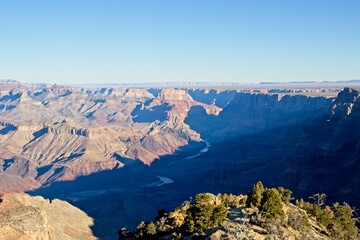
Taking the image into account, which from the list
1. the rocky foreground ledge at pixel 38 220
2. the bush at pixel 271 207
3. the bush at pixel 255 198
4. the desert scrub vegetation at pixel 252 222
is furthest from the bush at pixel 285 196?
the rocky foreground ledge at pixel 38 220

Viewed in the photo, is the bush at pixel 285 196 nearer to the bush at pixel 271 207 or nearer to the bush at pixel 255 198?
the bush at pixel 255 198

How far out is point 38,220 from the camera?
3482 inches

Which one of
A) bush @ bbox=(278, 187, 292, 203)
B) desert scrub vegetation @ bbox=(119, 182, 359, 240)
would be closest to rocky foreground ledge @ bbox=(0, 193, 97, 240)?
desert scrub vegetation @ bbox=(119, 182, 359, 240)

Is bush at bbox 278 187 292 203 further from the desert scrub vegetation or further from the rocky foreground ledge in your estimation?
the rocky foreground ledge

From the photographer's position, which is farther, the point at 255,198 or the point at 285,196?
the point at 285,196

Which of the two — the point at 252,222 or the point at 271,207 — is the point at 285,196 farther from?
the point at 252,222

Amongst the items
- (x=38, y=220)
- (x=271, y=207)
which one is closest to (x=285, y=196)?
(x=271, y=207)

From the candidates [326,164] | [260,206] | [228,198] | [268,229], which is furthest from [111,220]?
[268,229]

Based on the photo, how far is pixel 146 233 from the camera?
62.6 metres

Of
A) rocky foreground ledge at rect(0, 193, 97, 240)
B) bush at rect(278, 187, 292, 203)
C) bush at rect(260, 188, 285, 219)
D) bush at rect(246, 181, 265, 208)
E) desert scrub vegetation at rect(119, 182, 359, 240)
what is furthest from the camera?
rocky foreground ledge at rect(0, 193, 97, 240)

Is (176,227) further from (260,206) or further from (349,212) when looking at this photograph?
(349,212)

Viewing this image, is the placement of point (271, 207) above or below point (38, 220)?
above

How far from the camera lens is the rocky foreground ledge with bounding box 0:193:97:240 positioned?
262 feet

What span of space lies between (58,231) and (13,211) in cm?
1735
